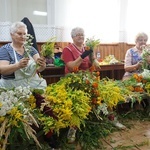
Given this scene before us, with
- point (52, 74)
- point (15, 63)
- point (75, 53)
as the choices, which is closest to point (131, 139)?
point (75, 53)

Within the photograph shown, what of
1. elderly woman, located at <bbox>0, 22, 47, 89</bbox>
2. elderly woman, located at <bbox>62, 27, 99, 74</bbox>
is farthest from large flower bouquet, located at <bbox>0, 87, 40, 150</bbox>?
elderly woman, located at <bbox>62, 27, 99, 74</bbox>

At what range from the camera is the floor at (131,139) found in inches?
67.2

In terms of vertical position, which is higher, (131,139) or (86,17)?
(86,17)

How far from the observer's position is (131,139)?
6.07ft

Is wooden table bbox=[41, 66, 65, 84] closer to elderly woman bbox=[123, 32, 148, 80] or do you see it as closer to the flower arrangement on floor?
elderly woman bbox=[123, 32, 148, 80]

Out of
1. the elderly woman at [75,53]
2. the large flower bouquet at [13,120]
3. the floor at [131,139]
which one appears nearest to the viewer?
the large flower bouquet at [13,120]

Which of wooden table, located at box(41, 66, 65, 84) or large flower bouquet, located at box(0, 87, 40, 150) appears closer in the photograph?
large flower bouquet, located at box(0, 87, 40, 150)

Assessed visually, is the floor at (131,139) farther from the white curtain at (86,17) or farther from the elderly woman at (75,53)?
the white curtain at (86,17)

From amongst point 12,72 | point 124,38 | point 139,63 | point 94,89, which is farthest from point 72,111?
point 124,38

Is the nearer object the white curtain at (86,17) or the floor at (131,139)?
the floor at (131,139)

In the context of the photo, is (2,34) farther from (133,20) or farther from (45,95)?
(133,20)

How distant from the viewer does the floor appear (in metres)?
1.71

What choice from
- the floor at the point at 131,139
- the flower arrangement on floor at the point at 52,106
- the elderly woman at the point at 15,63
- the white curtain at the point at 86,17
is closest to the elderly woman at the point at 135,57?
the flower arrangement on floor at the point at 52,106

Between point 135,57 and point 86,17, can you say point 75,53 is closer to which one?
point 135,57
